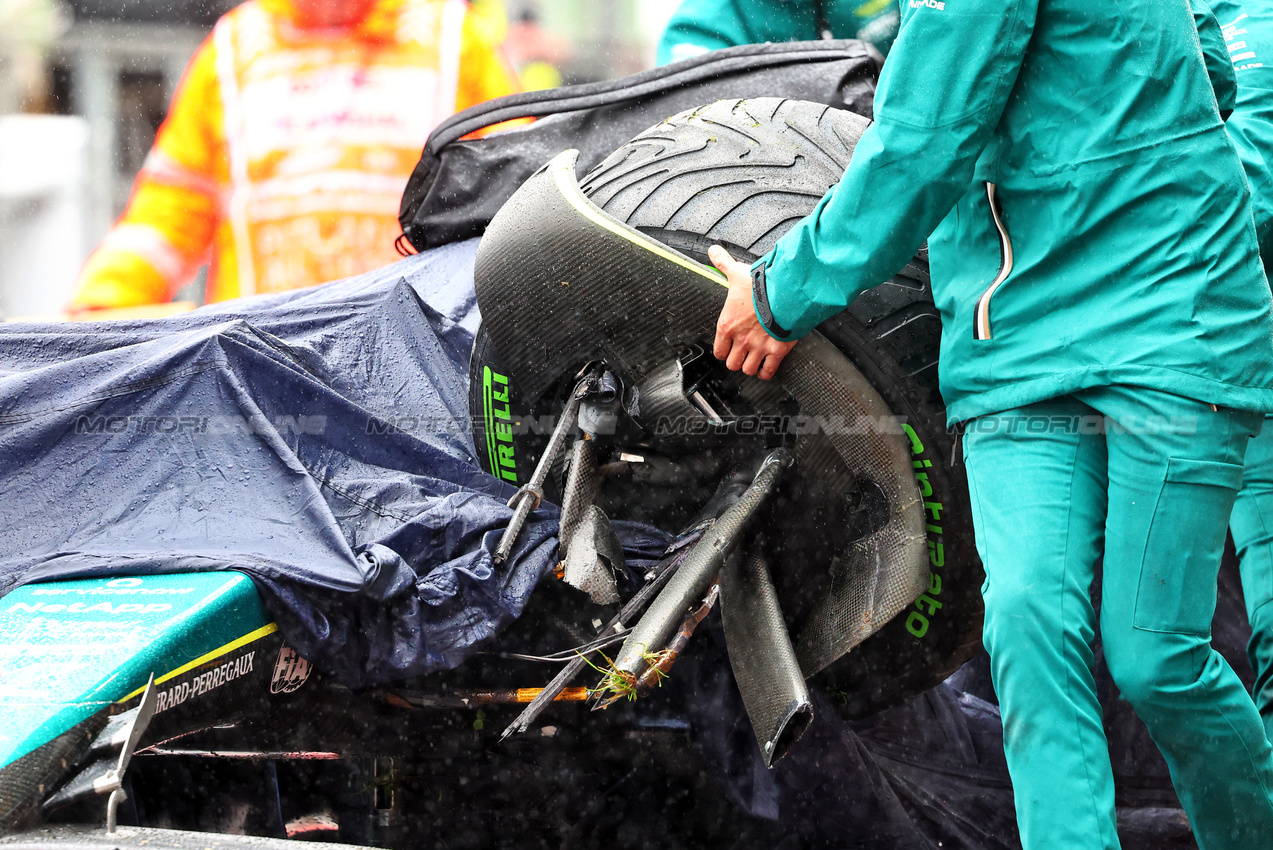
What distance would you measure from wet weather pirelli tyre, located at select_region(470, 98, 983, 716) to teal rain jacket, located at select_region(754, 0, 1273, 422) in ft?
0.74

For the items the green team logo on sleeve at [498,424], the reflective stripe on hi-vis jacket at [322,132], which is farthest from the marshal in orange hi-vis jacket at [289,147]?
the green team logo on sleeve at [498,424]

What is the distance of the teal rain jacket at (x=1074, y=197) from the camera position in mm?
1689

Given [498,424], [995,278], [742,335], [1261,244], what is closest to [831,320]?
[742,335]

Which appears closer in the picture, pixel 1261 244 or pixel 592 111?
pixel 1261 244

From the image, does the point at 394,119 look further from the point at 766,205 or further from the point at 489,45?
the point at 766,205

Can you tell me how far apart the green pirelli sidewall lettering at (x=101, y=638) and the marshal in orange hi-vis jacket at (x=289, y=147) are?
2533 mm

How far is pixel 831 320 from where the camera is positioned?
1988 millimetres

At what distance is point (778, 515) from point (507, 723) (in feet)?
1.93

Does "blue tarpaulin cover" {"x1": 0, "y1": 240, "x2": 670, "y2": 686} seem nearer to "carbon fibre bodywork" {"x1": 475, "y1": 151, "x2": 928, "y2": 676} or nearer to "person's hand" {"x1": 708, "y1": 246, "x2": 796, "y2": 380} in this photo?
"carbon fibre bodywork" {"x1": 475, "y1": 151, "x2": 928, "y2": 676}

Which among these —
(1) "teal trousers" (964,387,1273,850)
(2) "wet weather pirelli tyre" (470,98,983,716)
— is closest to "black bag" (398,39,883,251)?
(2) "wet weather pirelli tyre" (470,98,983,716)

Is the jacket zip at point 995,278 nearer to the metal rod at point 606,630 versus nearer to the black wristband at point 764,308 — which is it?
the black wristband at point 764,308

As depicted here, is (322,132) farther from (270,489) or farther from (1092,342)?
(1092,342)

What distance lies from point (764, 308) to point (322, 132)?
2923 millimetres

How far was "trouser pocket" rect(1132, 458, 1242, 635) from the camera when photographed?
5.48ft
